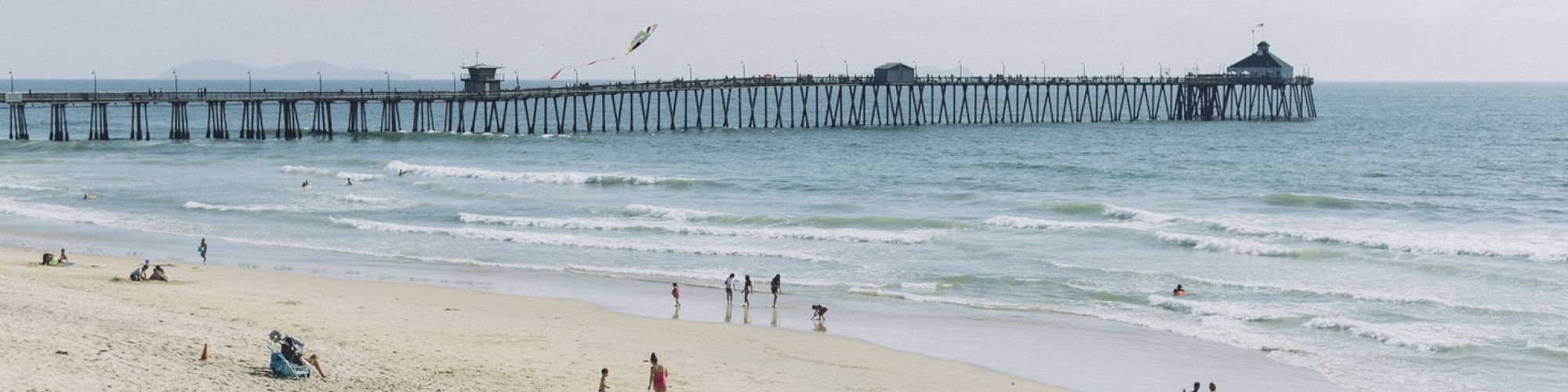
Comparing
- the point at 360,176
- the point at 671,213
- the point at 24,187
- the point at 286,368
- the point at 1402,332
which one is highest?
the point at 360,176

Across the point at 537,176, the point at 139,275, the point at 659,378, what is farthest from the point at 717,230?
the point at 659,378

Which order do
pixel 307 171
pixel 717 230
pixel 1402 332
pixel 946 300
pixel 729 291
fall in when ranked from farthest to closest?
pixel 307 171 < pixel 717 230 < pixel 946 300 < pixel 729 291 < pixel 1402 332

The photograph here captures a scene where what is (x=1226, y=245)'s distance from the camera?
1369 inches

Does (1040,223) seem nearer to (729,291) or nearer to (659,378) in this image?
(729,291)

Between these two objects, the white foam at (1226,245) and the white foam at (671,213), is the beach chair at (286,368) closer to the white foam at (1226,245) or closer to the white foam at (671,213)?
the white foam at (1226,245)

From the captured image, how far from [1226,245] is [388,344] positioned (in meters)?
20.7

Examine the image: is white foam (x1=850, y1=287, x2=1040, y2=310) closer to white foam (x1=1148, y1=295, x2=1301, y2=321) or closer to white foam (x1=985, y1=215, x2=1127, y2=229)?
white foam (x1=1148, y1=295, x2=1301, y2=321)

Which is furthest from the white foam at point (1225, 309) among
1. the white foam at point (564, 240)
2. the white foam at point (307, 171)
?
the white foam at point (307, 171)

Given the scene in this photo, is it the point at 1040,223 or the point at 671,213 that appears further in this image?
the point at 671,213

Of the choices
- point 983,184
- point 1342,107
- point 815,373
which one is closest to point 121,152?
point 983,184

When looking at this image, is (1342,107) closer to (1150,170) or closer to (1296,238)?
(1150,170)

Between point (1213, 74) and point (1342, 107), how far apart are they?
62.6m

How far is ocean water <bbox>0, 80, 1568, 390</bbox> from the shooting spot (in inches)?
945

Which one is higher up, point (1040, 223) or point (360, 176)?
point (360, 176)
